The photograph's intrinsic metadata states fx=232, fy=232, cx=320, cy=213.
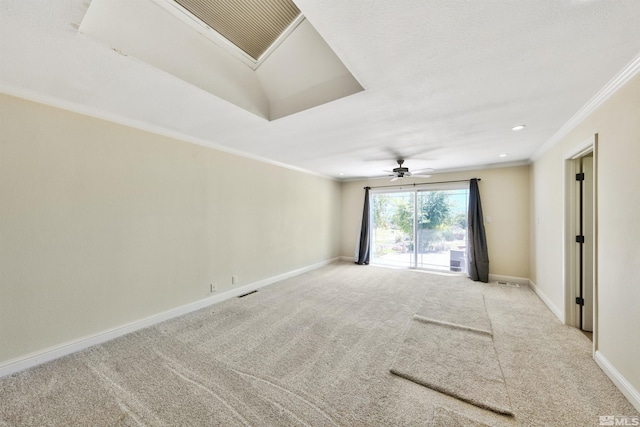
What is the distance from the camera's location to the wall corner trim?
163 cm

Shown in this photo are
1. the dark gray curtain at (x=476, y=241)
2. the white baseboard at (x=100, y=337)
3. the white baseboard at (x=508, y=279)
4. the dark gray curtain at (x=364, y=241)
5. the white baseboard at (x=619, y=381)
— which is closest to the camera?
the white baseboard at (x=619, y=381)

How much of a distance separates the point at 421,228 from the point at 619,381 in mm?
4078

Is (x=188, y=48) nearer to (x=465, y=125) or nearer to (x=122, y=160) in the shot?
(x=122, y=160)

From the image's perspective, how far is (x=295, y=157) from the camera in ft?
14.0

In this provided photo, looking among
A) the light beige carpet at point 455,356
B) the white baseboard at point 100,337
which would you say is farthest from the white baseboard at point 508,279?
the white baseboard at point 100,337

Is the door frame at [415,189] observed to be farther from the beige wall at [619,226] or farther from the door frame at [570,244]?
the beige wall at [619,226]

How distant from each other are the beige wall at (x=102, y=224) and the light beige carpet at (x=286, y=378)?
0.40m

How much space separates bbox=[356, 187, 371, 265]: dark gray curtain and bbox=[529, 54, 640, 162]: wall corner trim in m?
3.69

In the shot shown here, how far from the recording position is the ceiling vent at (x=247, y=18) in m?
1.75

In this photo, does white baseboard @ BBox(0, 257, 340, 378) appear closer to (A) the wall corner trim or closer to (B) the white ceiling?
(B) the white ceiling

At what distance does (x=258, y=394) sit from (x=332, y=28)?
8.22ft

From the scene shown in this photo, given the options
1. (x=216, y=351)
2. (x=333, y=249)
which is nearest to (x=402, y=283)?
(x=333, y=249)

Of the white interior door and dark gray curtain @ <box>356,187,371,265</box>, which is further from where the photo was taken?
dark gray curtain @ <box>356,187,371,265</box>

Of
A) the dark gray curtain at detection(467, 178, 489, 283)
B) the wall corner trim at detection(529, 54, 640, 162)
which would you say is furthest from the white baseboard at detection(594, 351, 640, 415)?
the dark gray curtain at detection(467, 178, 489, 283)
